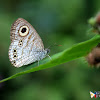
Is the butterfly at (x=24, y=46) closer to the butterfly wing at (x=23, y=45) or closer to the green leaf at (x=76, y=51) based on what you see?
the butterfly wing at (x=23, y=45)

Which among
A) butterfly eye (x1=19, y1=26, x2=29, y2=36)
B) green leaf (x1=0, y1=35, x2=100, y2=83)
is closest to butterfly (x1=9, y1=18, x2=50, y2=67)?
butterfly eye (x1=19, y1=26, x2=29, y2=36)

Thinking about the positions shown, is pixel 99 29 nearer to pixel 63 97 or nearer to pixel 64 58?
pixel 64 58

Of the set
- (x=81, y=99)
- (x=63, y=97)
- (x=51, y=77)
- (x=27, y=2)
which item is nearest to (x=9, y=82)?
(x=51, y=77)

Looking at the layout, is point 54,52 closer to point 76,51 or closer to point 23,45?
point 23,45

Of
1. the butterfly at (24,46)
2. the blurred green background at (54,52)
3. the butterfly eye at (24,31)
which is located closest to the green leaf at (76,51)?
the butterfly at (24,46)

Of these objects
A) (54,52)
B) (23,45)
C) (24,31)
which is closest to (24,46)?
(23,45)

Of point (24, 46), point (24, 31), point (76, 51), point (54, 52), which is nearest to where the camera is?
point (76, 51)

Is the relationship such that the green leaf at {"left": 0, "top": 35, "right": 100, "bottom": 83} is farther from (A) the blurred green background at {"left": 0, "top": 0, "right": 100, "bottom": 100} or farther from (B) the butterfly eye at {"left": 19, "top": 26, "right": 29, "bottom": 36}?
(A) the blurred green background at {"left": 0, "top": 0, "right": 100, "bottom": 100}
